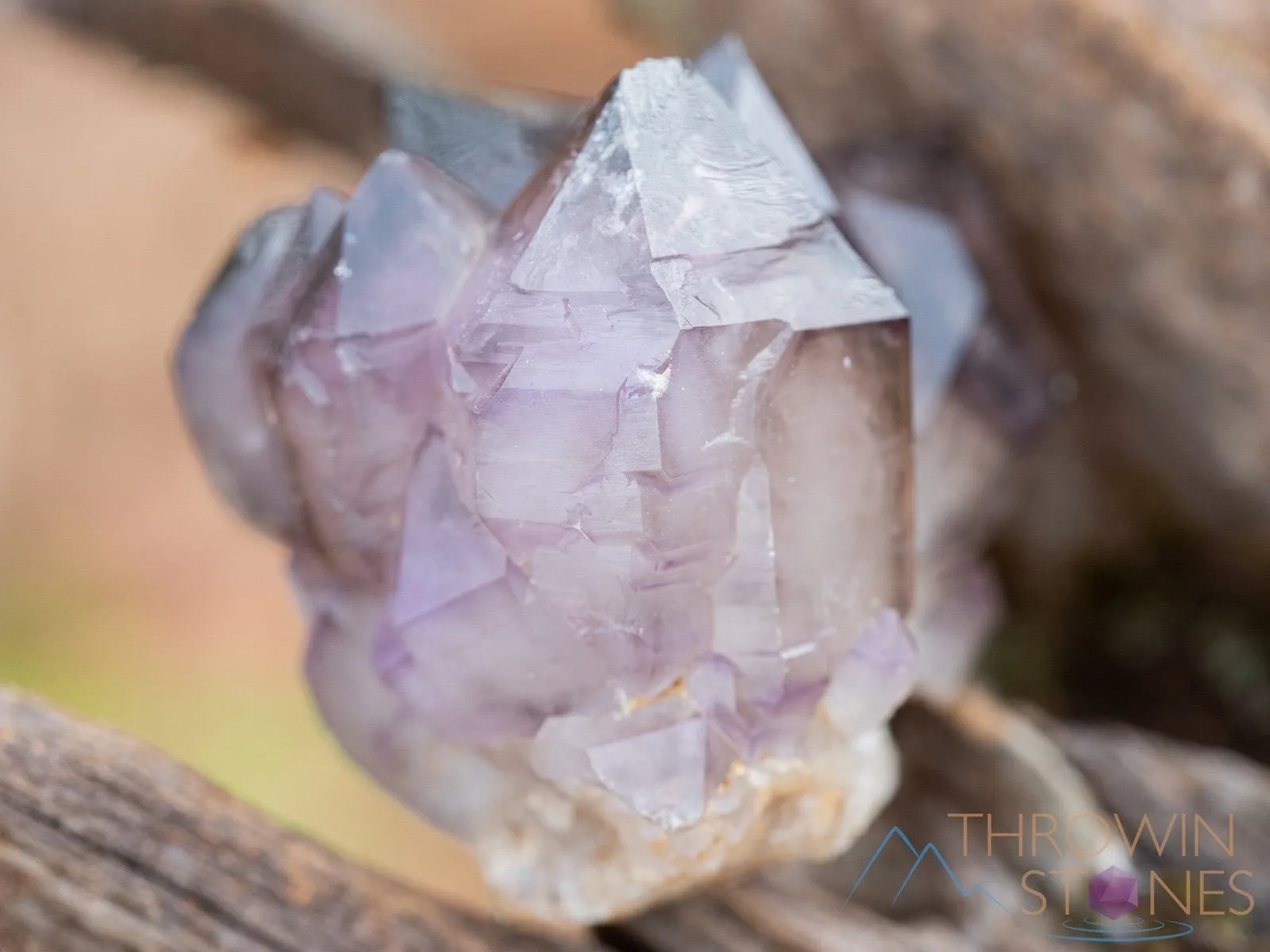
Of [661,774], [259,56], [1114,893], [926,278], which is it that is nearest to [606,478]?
[661,774]

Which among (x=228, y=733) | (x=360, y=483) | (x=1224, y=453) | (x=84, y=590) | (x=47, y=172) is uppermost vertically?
(x=47, y=172)

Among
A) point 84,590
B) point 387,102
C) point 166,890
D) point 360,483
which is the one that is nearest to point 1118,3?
point 387,102

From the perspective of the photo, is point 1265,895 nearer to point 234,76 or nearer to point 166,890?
point 166,890

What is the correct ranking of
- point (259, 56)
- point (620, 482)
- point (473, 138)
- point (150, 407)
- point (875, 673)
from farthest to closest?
point (150, 407)
point (259, 56)
point (473, 138)
point (875, 673)
point (620, 482)

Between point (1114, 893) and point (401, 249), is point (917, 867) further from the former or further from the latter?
point (401, 249)

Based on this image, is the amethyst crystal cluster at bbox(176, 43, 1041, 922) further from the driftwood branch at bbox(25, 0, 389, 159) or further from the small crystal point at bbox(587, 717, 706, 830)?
the driftwood branch at bbox(25, 0, 389, 159)

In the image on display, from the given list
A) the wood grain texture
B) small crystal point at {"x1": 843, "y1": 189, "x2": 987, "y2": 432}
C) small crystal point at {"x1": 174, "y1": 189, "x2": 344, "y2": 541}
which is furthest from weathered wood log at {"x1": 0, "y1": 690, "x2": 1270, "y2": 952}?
small crystal point at {"x1": 843, "y1": 189, "x2": 987, "y2": 432}

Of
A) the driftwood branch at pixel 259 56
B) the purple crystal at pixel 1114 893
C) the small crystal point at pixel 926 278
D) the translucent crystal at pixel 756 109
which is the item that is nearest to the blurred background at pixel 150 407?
the driftwood branch at pixel 259 56
